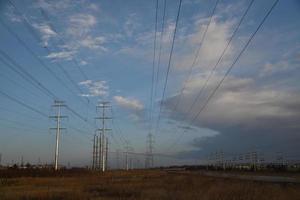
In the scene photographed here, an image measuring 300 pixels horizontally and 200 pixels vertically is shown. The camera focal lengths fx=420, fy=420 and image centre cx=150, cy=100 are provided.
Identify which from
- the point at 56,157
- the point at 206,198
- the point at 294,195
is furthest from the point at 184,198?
the point at 56,157

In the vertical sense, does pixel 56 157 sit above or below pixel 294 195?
above

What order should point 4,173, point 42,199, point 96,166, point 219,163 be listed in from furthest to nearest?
point 219,163
point 96,166
point 4,173
point 42,199

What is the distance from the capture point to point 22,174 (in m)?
64.7

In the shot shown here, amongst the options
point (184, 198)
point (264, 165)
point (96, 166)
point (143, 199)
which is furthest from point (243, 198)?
point (264, 165)

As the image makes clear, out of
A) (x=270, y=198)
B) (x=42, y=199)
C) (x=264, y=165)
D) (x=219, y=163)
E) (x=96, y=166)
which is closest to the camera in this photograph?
(x=270, y=198)

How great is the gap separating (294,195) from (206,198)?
15.6ft

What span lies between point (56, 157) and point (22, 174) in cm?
589

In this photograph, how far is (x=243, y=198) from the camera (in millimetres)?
18734

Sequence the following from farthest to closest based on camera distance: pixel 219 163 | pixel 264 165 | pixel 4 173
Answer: pixel 219 163
pixel 264 165
pixel 4 173

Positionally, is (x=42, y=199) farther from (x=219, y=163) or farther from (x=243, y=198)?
(x=219, y=163)

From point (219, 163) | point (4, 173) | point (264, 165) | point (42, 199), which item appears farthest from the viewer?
point (219, 163)

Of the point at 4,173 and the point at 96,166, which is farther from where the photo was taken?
the point at 96,166

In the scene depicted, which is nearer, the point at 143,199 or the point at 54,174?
the point at 143,199

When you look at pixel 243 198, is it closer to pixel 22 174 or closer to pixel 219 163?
pixel 22 174
